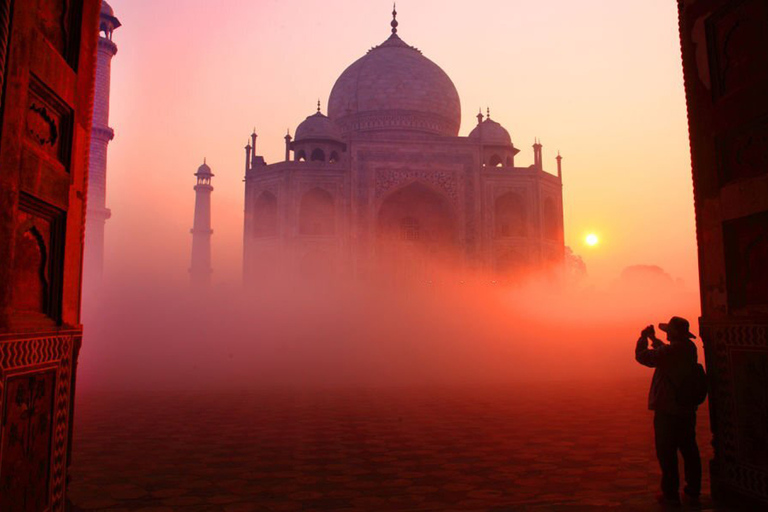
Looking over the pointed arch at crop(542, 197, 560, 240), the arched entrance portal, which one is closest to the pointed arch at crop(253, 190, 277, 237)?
the arched entrance portal

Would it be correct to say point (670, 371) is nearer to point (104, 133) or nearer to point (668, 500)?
point (668, 500)

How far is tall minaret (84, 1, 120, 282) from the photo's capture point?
870 inches

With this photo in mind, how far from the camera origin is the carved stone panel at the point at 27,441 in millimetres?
2615

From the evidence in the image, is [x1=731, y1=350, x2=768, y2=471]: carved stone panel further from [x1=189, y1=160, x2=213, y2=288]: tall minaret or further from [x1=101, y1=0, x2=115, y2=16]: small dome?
[x1=189, y1=160, x2=213, y2=288]: tall minaret

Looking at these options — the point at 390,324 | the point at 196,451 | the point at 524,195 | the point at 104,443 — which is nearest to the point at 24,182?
the point at 196,451

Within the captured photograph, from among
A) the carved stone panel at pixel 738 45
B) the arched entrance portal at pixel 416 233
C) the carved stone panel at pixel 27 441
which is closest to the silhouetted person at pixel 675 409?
the carved stone panel at pixel 738 45

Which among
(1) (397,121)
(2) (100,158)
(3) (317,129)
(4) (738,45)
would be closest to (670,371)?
(4) (738,45)

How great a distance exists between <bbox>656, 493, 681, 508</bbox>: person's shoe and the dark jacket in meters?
0.52

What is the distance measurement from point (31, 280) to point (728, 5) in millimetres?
4431

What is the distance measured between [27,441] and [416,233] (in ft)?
74.8

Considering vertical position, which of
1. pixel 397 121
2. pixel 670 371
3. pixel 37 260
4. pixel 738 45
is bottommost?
pixel 670 371

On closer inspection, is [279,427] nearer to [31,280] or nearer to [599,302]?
[31,280]

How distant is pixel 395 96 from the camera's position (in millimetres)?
28391

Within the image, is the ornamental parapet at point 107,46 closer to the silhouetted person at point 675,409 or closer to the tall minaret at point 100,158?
the tall minaret at point 100,158
